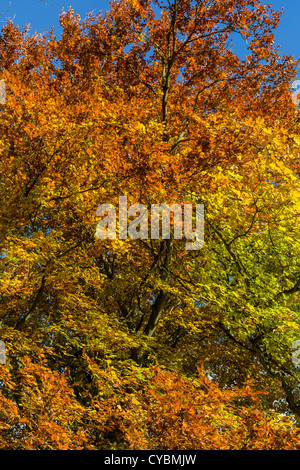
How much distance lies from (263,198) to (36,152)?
623cm

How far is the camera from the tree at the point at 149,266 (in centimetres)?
762

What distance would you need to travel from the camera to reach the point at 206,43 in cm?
1750

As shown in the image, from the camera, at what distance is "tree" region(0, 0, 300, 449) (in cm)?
762

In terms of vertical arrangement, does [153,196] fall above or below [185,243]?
above

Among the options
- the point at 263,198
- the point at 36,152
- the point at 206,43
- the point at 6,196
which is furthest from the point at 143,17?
the point at 263,198

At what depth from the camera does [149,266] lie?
1364 centimetres

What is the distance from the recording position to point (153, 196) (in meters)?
11.2

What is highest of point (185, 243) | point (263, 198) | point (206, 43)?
point (206, 43)

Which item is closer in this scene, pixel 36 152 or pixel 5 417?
pixel 5 417

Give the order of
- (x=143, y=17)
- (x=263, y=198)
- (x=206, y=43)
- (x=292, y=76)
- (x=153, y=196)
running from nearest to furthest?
(x=263, y=198) < (x=153, y=196) < (x=143, y=17) < (x=206, y=43) < (x=292, y=76)

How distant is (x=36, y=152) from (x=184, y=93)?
9865mm
